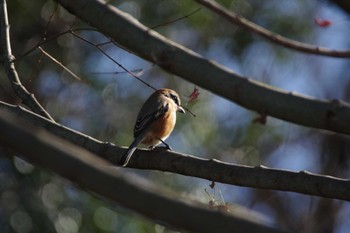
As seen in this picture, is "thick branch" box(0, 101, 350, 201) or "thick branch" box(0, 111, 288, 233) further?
"thick branch" box(0, 101, 350, 201)

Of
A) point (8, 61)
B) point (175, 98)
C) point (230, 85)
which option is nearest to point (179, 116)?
point (175, 98)

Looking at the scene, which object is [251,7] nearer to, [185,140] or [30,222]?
[185,140]

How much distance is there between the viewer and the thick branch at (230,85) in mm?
2115

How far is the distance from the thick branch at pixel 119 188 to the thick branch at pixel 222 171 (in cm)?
178

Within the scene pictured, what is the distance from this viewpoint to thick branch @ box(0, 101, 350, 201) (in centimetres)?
331

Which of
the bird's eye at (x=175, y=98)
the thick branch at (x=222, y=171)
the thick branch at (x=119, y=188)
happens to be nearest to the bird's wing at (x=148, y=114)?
the bird's eye at (x=175, y=98)

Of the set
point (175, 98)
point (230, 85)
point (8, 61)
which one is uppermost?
point (175, 98)

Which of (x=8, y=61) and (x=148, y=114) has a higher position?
(x=148, y=114)

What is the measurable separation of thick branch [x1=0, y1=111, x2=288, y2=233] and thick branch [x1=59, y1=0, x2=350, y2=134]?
61cm

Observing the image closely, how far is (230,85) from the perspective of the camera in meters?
2.14

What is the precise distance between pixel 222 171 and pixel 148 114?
2.52 meters

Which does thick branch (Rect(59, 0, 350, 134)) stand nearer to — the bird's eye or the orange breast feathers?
the orange breast feathers

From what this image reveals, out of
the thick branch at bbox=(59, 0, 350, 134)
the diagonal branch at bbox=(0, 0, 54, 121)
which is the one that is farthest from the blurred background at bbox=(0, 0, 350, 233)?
the thick branch at bbox=(59, 0, 350, 134)

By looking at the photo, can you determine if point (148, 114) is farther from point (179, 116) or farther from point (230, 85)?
point (230, 85)
